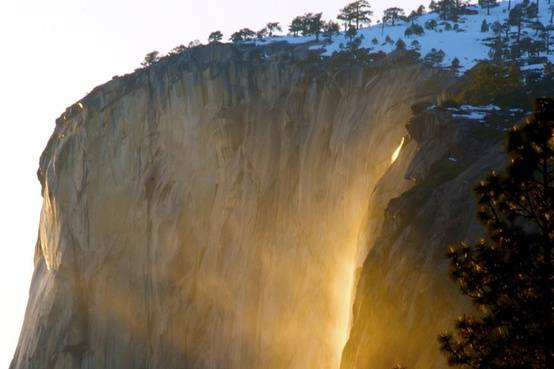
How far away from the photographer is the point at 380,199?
3141cm

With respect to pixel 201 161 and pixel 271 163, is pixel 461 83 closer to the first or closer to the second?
pixel 271 163

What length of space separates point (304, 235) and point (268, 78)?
1427cm

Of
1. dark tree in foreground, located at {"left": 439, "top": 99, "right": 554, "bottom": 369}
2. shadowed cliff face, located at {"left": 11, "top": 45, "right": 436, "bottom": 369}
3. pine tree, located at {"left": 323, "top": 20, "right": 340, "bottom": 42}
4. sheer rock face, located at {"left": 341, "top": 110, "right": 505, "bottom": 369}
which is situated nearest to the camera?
dark tree in foreground, located at {"left": 439, "top": 99, "right": 554, "bottom": 369}

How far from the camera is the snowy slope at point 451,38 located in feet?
167

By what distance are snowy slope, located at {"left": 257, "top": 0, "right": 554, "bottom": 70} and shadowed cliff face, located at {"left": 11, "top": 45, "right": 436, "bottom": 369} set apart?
5.50 metres

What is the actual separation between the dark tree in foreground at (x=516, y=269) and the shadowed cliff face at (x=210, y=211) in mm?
24908

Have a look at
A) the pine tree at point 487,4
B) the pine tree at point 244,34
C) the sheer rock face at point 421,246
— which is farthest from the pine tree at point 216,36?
the sheer rock face at point 421,246

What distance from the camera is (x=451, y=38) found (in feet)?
191

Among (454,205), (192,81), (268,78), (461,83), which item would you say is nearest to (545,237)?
(454,205)

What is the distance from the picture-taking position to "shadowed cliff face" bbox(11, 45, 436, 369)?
45.6 m

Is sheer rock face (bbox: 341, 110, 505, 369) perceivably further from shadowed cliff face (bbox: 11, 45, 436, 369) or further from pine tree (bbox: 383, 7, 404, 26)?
pine tree (bbox: 383, 7, 404, 26)

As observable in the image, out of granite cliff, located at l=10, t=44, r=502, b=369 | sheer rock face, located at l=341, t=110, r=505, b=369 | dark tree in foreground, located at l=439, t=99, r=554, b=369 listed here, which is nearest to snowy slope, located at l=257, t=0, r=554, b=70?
granite cliff, located at l=10, t=44, r=502, b=369

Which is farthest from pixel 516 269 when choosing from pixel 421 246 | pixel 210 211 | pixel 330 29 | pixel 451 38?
pixel 330 29

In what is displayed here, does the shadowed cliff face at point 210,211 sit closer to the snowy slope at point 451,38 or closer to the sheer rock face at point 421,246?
the snowy slope at point 451,38
